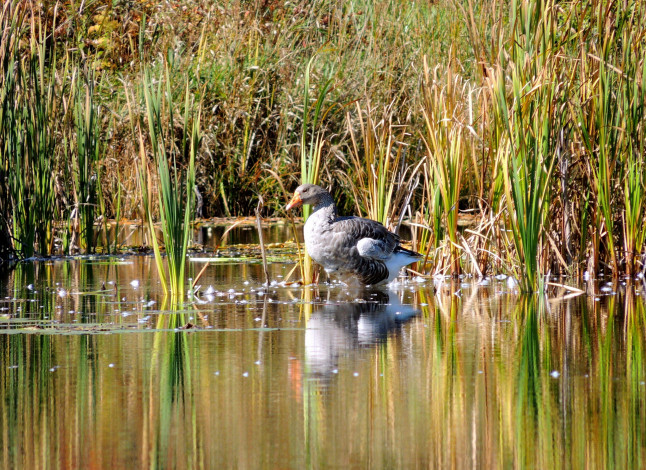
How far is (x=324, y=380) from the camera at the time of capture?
4.70 metres

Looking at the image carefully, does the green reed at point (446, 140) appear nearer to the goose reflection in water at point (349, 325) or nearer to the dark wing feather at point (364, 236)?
the dark wing feather at point (364, 236)

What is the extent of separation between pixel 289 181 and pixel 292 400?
10.5m

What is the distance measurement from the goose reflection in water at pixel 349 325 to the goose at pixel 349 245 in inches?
9.4

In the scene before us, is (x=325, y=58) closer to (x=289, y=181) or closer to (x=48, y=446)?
(x=289, y=181)

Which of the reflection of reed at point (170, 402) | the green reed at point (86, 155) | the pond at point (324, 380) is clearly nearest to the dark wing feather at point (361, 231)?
the pond at point (324, 380)

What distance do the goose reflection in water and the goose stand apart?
24 cm

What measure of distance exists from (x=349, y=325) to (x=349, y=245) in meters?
1.88

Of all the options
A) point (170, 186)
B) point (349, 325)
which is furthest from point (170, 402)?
point (170, 186)

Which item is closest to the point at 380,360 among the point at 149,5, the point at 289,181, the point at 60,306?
the point at 60,306

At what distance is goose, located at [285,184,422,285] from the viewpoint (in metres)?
8.23

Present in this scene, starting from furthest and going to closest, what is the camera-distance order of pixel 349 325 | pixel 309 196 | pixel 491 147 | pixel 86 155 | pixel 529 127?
1. pixel 86 155
2. pixel 309 196
3. pixel 491 147
4. pixel 529 127
5. pixel 349 325

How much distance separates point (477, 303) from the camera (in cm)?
727

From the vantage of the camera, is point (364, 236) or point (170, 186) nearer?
point (170, 186)

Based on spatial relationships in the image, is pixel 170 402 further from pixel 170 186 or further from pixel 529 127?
pixel 529 127
